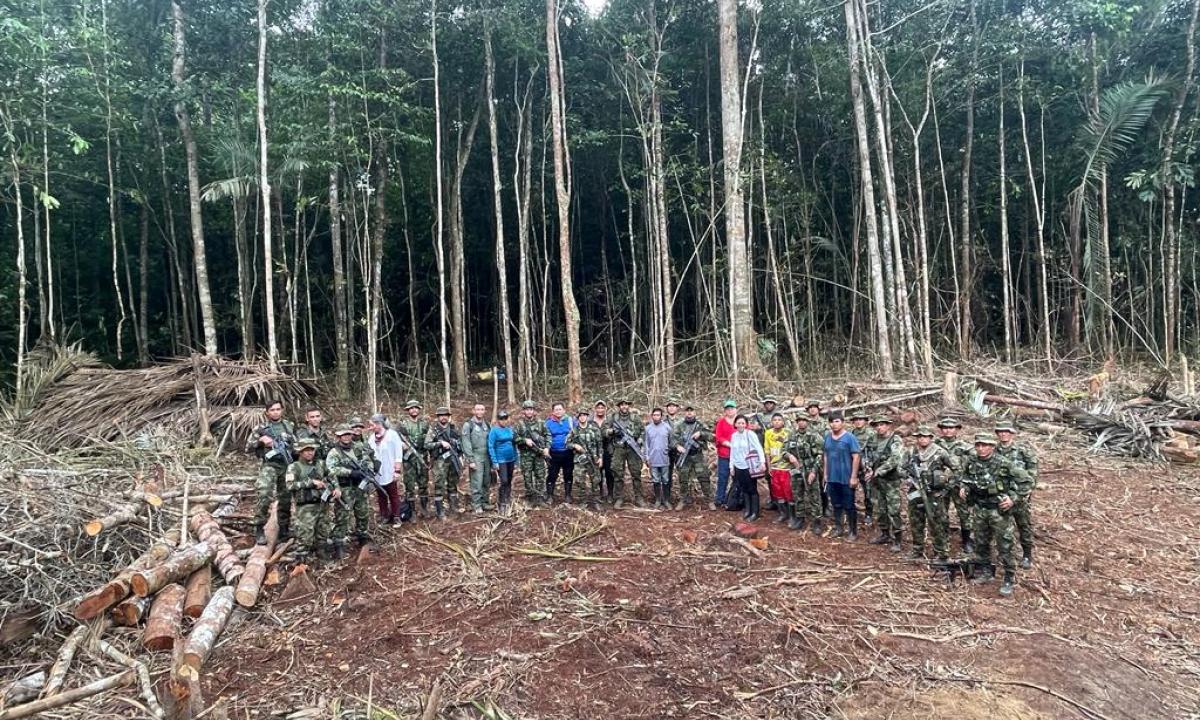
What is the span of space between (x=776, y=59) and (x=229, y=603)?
52.9 ft

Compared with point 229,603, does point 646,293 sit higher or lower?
higher

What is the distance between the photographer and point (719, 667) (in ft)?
15.0

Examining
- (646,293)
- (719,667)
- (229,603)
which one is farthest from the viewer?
(646,293)

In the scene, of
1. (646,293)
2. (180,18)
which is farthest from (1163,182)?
(180,18)

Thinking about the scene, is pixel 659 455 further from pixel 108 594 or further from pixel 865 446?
pixel 108 594

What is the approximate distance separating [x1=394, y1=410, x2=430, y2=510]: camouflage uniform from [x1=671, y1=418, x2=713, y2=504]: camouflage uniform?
3137mm

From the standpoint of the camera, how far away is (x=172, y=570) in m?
5.77

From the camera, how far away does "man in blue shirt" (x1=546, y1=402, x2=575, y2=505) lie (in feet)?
28.4

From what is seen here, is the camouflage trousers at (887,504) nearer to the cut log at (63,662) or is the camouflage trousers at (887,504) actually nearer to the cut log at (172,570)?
the cut log at (172,570)

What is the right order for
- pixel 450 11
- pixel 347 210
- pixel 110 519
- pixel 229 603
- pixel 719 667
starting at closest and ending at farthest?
pixel 719 667 → pixel 229 603 → pixel 110 519 → pixel 450 11 → pixel 347 210

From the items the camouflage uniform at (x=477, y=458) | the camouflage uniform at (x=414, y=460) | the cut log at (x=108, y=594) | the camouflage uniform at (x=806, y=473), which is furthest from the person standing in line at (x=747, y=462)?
the cut log at (x=108, y=594)

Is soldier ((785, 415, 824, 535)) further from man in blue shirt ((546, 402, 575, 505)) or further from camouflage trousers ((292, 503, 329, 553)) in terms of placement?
camouflage trousers ((292, 503, 329, 553))

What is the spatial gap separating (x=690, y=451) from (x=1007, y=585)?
12.4 ft

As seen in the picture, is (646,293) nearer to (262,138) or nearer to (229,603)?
(262,138)
